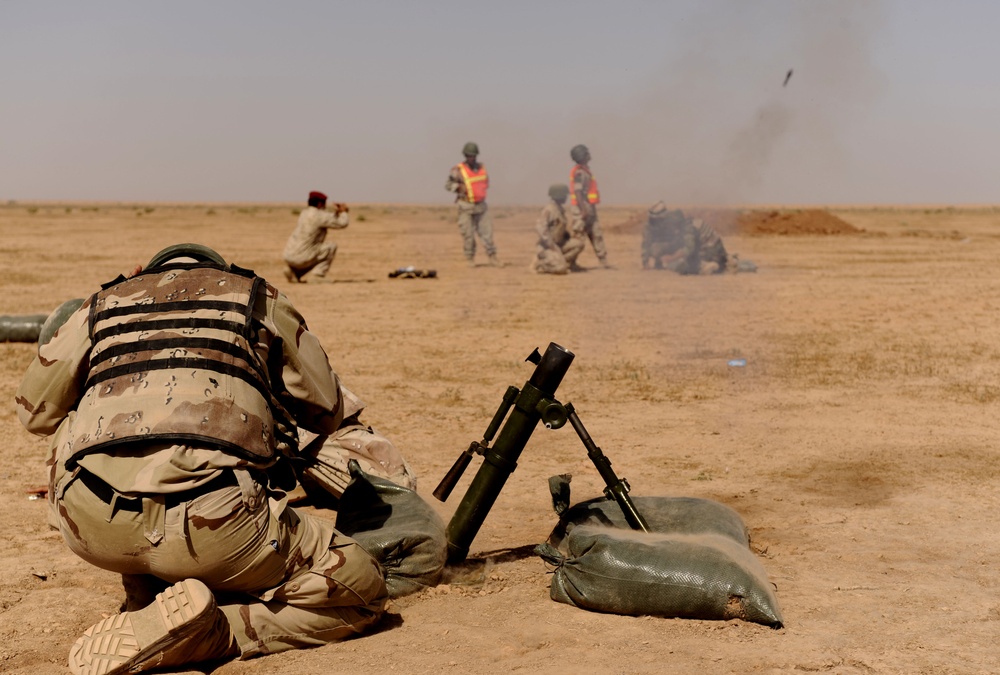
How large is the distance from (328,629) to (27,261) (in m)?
18.3

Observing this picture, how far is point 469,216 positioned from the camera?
61.5 ft

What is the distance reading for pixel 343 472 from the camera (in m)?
5.29

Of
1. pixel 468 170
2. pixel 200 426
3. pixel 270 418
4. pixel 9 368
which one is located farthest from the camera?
pixel 468 170

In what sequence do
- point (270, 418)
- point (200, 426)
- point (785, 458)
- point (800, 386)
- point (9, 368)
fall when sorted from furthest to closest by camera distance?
point (9, 368) → point (800, 386) → point (785, 458) → point (270, 418) → point (200, 426)

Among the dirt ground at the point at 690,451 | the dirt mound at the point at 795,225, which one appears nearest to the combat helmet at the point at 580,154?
the dirt ground at the point at 690,451

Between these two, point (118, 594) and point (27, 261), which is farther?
point (27, 261)

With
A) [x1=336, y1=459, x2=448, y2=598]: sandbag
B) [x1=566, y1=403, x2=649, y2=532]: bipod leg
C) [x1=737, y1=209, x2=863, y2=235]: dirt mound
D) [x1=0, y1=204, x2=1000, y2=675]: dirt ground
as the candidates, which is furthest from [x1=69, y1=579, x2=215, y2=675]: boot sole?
[x1=737, y1=209, x2=863, y2=235]: dirt mound

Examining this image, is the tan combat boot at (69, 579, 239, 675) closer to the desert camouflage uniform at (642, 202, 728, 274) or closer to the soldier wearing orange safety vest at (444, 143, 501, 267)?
the desert camouflage uniform at (642, 202, 728, 274)

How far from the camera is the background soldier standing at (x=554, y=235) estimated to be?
17.4 metres

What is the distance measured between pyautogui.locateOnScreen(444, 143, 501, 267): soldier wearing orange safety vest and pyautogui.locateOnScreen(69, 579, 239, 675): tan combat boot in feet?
49.1

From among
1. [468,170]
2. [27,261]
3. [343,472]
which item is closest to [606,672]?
[343,472]

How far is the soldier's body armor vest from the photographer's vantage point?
137 inches

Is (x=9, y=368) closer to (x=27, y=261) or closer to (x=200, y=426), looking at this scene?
(x=200, y=426)

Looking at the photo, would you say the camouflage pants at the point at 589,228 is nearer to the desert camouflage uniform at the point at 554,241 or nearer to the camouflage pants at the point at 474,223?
the desert camouflage uniform at the point at 554,241
